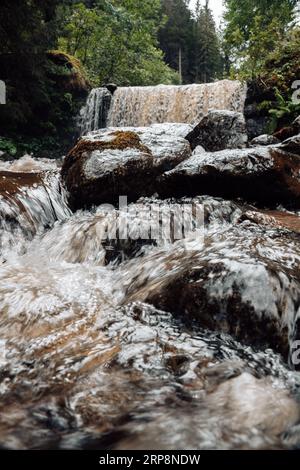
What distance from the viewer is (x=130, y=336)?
2.72 m

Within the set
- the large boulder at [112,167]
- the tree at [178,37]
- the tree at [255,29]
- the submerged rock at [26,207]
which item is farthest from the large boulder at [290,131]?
the tree at [178,37]

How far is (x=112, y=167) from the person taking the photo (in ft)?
18.9

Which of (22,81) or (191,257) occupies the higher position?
(22,81)

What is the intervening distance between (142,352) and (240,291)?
2.88 feet

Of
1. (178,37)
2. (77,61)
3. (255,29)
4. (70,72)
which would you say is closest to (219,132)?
(70,72)

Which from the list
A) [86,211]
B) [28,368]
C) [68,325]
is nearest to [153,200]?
[86,211]

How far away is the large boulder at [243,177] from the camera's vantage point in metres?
5.80

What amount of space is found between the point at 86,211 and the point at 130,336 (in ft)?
11.7

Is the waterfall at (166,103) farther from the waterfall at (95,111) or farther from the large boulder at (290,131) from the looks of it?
the large boulder at (290,131)

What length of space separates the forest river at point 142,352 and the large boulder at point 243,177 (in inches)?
52.1

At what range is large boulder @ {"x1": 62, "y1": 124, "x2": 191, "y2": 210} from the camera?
580 centimetres

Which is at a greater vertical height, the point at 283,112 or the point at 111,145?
the point at 283,112

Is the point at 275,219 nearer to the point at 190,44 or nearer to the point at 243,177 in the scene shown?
the point at 243,177
